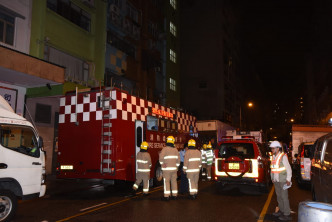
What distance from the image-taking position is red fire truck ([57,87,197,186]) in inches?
368

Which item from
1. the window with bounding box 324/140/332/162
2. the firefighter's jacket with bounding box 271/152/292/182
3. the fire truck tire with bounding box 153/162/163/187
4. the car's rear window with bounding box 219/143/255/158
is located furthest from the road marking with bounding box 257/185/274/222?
the fire truck tire with bounding box 153/162/163/187

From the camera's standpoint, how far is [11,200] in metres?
6.21

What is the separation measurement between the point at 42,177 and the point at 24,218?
0.95 metres

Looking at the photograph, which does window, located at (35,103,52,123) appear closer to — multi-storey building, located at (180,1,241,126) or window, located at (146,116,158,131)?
window, located at (146,116,158,131)

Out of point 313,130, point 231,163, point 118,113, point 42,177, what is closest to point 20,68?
point 118,113

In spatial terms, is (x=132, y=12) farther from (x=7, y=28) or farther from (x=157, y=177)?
(x=157, y=177)

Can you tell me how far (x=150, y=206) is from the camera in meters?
7.89

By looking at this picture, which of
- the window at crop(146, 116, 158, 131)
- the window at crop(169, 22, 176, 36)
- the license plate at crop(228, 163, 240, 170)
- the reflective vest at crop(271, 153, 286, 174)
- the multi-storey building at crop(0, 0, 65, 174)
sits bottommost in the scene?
the license plate at crop(228, 163, 240, 170)

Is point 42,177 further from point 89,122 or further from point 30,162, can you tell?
point 89,122

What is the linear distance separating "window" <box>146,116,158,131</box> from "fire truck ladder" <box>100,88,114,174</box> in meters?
2.16

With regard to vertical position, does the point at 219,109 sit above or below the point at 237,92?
below

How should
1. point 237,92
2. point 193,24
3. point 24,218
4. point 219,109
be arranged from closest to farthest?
point 24,218, point 219,109, point 193,24, point 237,92

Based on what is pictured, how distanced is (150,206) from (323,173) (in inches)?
167

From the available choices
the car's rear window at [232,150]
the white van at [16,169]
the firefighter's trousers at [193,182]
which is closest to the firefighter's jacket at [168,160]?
the firefighter's trousers at [193,182]
